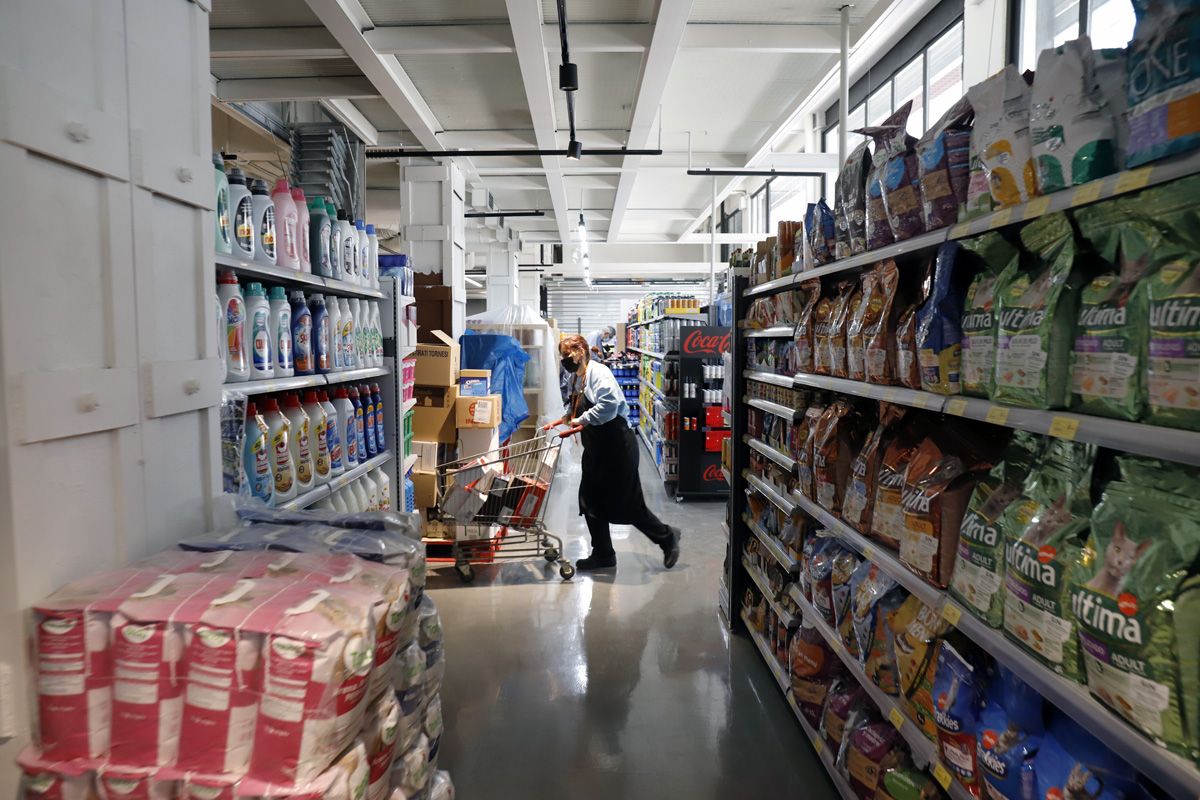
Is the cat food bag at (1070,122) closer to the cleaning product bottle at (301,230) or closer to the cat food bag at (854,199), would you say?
the cat food bag at (854,199)

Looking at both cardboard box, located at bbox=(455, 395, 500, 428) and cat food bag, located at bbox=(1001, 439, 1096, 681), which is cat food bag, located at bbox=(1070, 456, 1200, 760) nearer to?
cat food bag, located at bbox=(1001, 439, 1096, 681)

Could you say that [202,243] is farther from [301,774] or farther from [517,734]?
[517,734]

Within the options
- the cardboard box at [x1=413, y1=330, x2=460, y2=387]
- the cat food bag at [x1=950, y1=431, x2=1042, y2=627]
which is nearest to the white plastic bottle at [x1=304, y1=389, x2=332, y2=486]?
the cat food bag at [x1=950, y1=431, x2=1042, y2=627]

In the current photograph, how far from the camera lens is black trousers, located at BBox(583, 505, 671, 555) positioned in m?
5.39

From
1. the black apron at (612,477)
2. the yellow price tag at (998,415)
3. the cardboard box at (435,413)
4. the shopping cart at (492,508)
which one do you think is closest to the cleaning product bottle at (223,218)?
the yellow price tag at (998,415)

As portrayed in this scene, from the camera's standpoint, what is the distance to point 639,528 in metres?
5.39

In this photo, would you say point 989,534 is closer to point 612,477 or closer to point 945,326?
point 945,326

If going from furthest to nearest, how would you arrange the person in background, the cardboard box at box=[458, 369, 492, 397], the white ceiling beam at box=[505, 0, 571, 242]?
the cardboard box at box=[458, 369, 492, 397]
the person in background
the white ceiling beam at box=[505, 0, 571, 242]

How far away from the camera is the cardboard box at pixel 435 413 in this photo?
6.21 metres

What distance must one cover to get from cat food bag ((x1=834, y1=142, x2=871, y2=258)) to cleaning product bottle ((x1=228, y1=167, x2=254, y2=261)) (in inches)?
83.9

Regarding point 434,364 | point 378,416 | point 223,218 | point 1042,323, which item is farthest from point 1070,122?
point 434,364

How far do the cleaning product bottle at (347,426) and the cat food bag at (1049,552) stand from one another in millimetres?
2721

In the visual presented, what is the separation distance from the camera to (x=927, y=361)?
6.59ft

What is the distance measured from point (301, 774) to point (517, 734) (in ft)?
6.77
